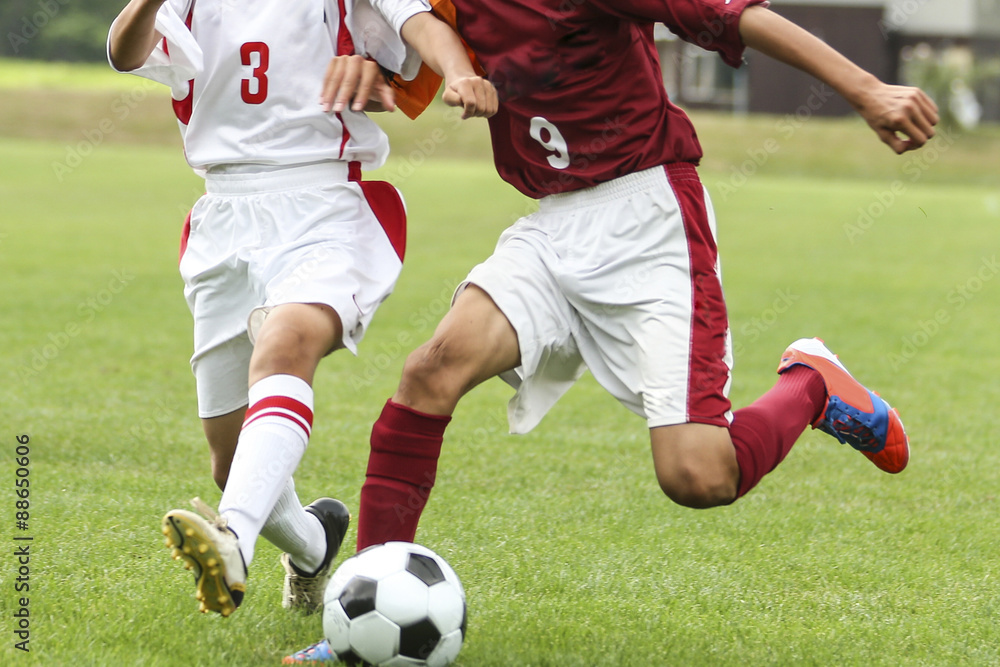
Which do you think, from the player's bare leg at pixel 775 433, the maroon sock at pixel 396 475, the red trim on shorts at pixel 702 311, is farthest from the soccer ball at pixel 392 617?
the red trim on shorts at pixel 702 311

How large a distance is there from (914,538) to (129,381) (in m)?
3.99

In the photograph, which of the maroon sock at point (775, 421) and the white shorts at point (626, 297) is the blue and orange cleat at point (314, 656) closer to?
the white shorts at point (626, 297)

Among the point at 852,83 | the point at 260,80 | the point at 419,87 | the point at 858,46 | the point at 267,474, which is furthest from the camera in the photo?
the point at 858,46

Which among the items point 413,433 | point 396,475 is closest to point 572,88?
point 413,433

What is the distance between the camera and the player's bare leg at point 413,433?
112 inches

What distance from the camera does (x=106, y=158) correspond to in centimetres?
2284

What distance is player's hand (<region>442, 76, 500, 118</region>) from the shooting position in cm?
271

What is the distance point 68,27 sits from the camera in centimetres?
4794

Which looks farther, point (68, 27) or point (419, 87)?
Result: point (68, 27)

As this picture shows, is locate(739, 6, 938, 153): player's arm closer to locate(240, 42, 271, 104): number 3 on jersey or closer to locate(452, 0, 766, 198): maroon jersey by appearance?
locate(452, 0, 766, 198): maroon jersey

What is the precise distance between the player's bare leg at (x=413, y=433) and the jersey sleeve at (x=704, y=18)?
91 cm

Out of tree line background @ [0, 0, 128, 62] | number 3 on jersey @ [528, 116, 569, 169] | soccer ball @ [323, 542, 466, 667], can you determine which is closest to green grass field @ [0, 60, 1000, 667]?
soccer ball @ [323, 542, 466, 667]

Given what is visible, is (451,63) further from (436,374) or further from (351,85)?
(436,374)

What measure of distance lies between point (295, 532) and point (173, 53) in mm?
1278
